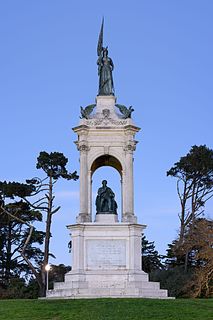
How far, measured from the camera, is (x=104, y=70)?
31859 millimetres

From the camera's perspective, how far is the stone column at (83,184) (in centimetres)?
2878

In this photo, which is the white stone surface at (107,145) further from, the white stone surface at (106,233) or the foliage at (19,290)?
the foliage at (19,290)

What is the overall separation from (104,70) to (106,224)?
25.3 ft

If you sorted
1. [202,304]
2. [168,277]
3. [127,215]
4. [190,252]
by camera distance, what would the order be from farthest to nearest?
1. [190,252]
2. [168,277]
3. [127,215]
4. [202,304]

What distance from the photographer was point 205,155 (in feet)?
189

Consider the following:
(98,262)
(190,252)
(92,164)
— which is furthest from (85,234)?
(190,252)

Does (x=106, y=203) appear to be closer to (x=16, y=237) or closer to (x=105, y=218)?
(x=105, y=218)

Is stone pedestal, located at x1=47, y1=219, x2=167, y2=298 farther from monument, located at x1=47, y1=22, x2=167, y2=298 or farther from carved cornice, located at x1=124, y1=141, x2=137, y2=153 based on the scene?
carved cornice, located at x1=124, y1=141, x2=137, y2=153

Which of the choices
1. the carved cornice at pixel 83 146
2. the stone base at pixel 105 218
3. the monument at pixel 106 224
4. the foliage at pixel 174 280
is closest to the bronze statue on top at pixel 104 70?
the monument at pixel 106 224

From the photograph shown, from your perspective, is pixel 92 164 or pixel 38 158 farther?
pixel 38 158

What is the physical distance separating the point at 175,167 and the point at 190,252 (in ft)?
31.3

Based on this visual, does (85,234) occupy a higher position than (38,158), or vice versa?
(38,158)

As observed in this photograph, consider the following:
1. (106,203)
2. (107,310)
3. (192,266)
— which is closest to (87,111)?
(106,203)

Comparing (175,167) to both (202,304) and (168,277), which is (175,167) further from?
(202,304)
